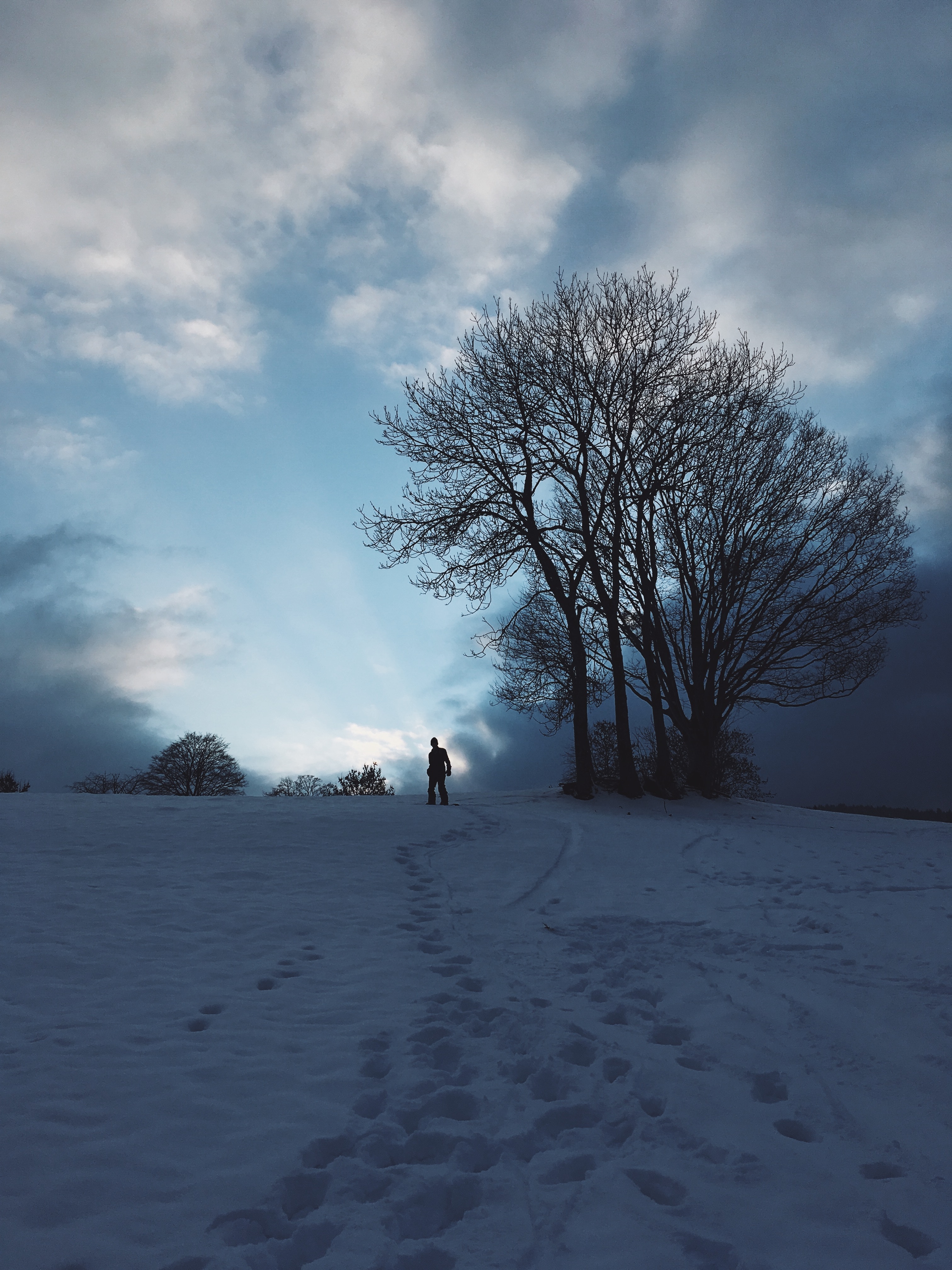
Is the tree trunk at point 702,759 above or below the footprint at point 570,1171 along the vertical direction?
above

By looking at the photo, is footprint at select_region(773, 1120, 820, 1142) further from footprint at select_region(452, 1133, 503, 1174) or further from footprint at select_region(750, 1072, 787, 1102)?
footprint at select_region(452, 1133, 503, 1174)

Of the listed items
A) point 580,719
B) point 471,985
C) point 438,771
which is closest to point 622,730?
point 580,719

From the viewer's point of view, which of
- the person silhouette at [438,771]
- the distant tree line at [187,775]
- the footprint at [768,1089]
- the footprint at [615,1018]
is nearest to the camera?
the footprint at [768,1089]

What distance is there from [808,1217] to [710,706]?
17897 mm

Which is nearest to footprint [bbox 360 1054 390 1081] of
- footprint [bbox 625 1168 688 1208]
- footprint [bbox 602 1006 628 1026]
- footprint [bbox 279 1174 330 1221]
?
footprint [bbox 279 1174 330 1221]

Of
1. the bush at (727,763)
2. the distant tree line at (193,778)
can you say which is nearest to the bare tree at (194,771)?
the distant tree line at (193,778)

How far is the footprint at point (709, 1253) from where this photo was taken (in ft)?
8.34

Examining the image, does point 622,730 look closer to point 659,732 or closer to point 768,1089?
point 659,732

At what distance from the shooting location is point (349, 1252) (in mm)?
2535

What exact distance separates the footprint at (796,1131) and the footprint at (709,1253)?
95 centimetres

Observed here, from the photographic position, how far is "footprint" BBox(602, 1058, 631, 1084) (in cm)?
394

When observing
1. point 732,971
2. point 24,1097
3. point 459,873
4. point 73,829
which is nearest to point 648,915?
point 732,971

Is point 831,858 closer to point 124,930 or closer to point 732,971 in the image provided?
point 732,971

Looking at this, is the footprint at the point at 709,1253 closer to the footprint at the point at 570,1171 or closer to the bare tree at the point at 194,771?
the footprint at the point at 570,1171
